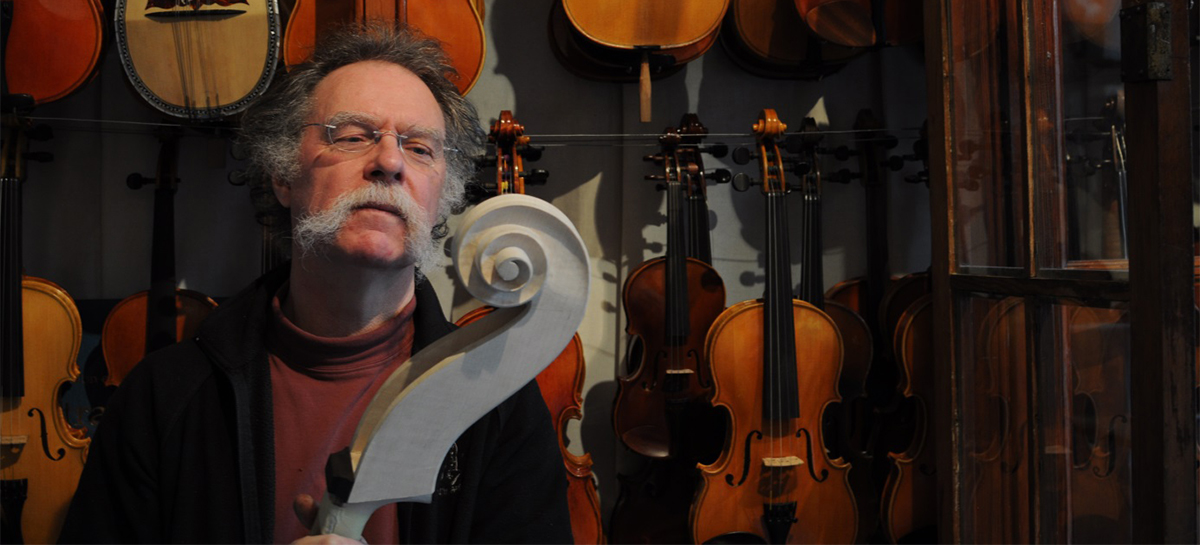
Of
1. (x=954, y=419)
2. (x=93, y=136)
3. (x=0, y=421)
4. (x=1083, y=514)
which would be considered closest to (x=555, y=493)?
(x=1083, y=514)

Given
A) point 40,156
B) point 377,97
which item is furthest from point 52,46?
point 377,97

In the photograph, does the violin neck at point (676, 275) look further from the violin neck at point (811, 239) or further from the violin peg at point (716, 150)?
the violin neck at point (811, 239)

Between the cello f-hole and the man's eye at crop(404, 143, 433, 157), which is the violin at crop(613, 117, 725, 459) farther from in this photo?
the cello f-hole

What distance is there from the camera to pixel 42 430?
1.78 metres

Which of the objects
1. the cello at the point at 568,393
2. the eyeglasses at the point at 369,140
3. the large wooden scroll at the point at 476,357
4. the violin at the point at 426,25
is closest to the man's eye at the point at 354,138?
the eyeglasses at the point at 369,140

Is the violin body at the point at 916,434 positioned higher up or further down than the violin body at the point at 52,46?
further down

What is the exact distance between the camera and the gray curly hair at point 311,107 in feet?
3.71

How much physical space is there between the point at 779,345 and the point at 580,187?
688mm

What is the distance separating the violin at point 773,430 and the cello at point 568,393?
0.78 ft

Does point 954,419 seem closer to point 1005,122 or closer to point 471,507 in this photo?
point 1005,122

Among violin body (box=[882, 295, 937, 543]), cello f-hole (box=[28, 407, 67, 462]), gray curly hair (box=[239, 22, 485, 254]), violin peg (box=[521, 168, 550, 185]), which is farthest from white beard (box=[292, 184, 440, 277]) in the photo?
violin body (box=[882, 295, 937, 543])

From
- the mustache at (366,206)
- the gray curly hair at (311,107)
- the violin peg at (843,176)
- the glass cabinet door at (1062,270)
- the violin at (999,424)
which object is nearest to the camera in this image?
the mustache at (366,206)

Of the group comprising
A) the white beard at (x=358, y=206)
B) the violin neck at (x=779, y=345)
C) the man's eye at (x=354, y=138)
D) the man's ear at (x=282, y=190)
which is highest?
the man's eye at (x=354, y=138)

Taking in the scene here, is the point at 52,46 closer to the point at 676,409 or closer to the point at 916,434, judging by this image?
the point at 676,409
